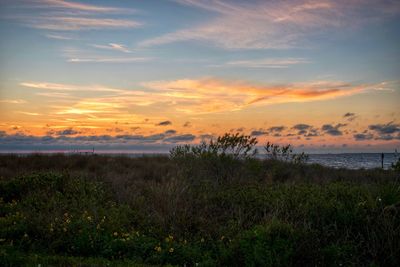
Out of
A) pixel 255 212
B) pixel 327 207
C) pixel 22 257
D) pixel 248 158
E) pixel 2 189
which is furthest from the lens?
pixel 248 158

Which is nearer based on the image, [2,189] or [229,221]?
[229,221]

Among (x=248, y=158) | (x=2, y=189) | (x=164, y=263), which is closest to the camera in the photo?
(x=164, y=263)

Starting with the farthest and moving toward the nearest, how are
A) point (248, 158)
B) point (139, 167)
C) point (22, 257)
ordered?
1. point (139, 167)
2. point (248, 158)
3. point (22, 257)

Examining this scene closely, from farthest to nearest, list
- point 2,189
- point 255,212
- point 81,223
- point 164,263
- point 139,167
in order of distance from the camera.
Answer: point 139,167
point 2,189
point 255,212
point 81,223
point 164,263

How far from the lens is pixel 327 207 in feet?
32.1

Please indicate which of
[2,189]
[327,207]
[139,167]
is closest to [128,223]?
[327,207]

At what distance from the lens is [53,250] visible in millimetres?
8273

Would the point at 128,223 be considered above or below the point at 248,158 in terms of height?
below

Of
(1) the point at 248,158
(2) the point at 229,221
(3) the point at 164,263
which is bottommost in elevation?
(3) the point at 164,263

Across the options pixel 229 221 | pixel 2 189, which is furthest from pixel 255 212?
pixel 2 189

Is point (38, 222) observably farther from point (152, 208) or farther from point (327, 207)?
point (327, 207)

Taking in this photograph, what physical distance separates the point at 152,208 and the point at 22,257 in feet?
13.2

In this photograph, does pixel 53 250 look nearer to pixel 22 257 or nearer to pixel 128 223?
pixel 22 257

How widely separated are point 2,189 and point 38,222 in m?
5.19
